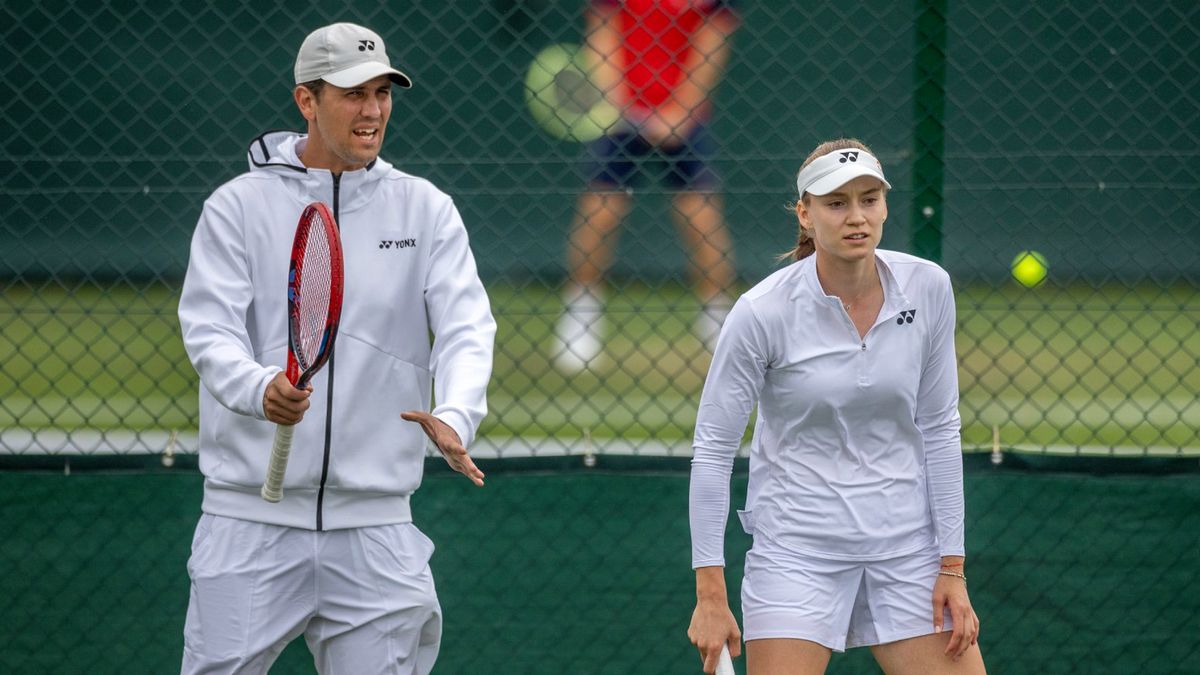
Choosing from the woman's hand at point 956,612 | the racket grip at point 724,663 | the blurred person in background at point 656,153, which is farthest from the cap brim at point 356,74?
the blurred person in background at point 656,153

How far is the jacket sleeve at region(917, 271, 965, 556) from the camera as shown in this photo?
10.0ft

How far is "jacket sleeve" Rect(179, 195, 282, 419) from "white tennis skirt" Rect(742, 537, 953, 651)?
1019 millimetres

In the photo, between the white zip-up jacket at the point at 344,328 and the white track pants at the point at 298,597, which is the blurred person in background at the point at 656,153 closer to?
the white zip-up jacket at the point at 344,328

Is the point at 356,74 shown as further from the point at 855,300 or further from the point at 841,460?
the point at 841,460

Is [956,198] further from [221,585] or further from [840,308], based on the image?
[221,585]

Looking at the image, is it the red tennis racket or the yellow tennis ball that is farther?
the yellow tennis ball

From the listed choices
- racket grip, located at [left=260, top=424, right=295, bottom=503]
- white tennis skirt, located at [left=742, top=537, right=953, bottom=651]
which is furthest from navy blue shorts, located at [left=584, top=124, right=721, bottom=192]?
racket grip, located at [left=260, top=424, right=295, bottom=503]

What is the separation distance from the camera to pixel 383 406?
2.98 metres

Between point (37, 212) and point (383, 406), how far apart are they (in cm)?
470

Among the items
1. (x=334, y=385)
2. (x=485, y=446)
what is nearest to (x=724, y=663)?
(x=334, y=385)

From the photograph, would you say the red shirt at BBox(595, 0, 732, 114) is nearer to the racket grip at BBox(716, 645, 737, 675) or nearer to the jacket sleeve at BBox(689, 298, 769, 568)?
the jacket sleeve at BBox(689, 298, 769, 568)

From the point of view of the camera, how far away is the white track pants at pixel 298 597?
295cm

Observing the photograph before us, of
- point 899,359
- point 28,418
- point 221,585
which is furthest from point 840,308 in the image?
point 28,418

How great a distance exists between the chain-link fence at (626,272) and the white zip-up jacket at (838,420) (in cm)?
107
